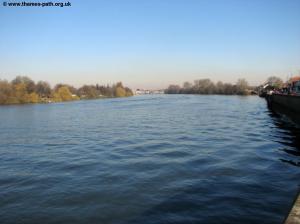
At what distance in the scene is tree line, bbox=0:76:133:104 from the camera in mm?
99750

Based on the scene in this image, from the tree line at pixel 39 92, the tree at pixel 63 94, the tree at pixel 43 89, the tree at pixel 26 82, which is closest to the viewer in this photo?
the tree line at pixel 39 92

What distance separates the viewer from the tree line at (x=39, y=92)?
99.8 m

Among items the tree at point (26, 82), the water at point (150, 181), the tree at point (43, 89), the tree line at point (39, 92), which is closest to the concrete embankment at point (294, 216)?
the water at point (150, 181)

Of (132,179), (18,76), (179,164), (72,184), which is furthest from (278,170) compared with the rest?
(18,76)

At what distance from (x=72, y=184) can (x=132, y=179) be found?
233 cm

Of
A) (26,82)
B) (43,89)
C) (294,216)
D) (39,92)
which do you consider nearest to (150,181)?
(294,216)

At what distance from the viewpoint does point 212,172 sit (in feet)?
40.5

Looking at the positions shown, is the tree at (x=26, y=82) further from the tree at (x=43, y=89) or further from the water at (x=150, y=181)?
the water at (x=150, y=181)

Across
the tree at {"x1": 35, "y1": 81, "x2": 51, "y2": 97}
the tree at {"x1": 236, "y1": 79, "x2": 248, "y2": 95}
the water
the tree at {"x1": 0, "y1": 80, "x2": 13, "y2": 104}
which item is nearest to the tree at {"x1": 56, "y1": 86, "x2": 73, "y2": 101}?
the tree at {"x1": 35, "y1": 81, "x2": 51, "y2": 97}

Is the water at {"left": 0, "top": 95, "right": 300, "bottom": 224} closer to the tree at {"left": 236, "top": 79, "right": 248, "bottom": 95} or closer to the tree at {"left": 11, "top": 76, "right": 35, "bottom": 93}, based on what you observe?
the tree at {"left": 11, "top": 76, "right": 35, "bottom": 93}

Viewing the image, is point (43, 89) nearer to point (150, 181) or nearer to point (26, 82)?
point (26, 82)

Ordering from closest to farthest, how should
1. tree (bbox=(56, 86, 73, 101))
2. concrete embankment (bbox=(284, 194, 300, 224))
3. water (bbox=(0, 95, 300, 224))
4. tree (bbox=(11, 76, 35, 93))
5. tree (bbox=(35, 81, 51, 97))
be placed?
1. concrete embankment (bbox=(284, 194, 300, 224))
2. water (bbox=(0, 95, 300, 224))
3. tree (bbox=(11, 76, 35, 93))
4. tree (bbox=(56, 86, 73, 101))
5. tree (bbox=(35, 81, 51, 97))

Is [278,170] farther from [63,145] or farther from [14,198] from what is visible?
[63,145]

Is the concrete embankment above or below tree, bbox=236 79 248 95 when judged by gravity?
below
